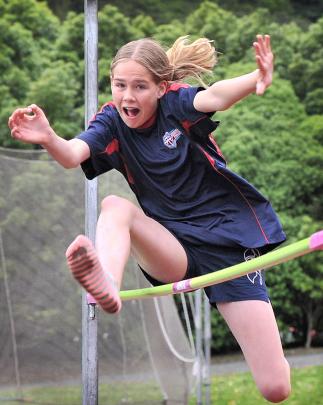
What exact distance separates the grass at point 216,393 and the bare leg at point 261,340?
2.93m

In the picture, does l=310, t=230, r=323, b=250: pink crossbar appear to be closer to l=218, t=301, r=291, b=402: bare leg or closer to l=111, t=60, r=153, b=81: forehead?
l=218, t=301, r=291, b=402: bare leg

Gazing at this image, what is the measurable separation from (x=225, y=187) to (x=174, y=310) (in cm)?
354

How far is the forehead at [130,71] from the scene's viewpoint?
13.0 ft

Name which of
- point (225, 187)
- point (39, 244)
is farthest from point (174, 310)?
point (225, 187)

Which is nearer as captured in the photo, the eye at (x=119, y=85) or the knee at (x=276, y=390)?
the eye at (x=119, y=85)

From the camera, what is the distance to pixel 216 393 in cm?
844

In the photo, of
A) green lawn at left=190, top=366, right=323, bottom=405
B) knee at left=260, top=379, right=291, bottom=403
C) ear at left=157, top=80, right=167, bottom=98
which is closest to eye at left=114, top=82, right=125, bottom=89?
ear at left=157, top=80, right=167, bottom=98

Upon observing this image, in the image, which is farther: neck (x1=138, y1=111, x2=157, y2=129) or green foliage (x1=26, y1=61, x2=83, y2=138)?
green foliage (x1=26, y1=61, x2=83, y2=138)

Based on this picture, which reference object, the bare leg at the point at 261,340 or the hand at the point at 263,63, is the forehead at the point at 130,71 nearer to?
the hand at the point at 263,63

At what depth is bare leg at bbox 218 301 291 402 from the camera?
4051mm

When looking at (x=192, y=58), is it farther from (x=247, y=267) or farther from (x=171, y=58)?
(x=247, y=267)

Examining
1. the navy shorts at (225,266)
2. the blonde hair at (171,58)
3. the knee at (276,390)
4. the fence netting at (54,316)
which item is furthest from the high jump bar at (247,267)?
the fence netting at (54,316)

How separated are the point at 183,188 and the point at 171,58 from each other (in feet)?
1.83

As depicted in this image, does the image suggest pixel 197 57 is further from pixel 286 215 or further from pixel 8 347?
pixel 286 215
